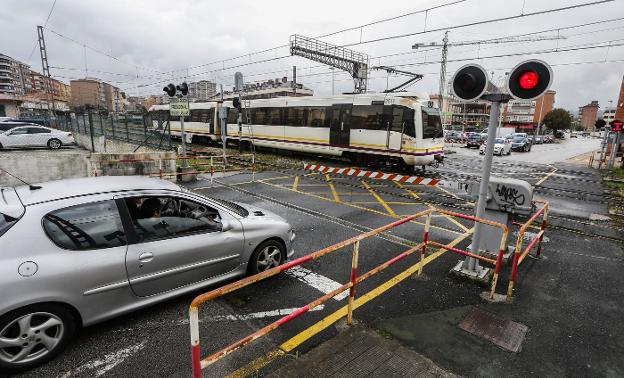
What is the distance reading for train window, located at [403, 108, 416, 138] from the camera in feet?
44.7

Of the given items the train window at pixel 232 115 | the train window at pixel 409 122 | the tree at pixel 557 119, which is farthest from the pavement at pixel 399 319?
the tree at pixel 557 119

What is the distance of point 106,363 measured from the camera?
310 centimetres

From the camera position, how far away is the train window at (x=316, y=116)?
16.6 meters

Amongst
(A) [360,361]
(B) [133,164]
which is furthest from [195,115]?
(A) [360,361]

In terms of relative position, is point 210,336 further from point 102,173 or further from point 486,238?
point 102,173

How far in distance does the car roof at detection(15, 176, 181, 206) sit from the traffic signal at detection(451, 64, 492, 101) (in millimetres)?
3989

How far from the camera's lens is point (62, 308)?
9.96ft

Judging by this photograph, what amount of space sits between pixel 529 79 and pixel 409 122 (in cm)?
971

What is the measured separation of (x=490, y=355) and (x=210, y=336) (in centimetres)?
287

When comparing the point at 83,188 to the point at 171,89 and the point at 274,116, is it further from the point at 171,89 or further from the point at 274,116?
the point at 274,116

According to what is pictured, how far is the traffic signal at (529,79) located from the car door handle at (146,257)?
15.5ft

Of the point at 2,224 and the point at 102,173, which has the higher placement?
the point at 2,224

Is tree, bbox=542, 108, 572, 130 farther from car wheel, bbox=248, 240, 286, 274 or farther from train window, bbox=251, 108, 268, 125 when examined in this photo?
car wheel, bbox=248, 240, 286, 274

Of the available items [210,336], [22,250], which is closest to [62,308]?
[22,250]
